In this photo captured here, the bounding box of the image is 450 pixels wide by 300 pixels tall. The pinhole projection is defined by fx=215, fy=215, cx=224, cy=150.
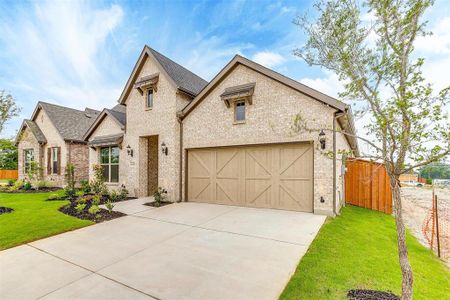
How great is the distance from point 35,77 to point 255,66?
16393 mm

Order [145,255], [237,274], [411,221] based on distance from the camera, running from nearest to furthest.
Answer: [237,274] → [145,255] → [411,221]

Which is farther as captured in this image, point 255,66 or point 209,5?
point 209,5

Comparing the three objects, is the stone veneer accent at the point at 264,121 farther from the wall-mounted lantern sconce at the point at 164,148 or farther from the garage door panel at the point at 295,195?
the wall-mounted lantern sconce at the point at 164,148

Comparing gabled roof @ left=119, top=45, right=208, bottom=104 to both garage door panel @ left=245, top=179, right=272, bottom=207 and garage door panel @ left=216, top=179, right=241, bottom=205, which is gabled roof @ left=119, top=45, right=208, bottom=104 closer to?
garage door panel @ left=216, top=179, right=241, bottom=205

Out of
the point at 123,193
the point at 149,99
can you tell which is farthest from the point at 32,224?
the point at 149,99

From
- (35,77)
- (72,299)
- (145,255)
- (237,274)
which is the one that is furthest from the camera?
(35,77)

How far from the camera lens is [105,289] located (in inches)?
130

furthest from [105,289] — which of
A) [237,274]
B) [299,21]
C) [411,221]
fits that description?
[411,221]

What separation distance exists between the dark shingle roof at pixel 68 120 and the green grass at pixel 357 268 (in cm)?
1898

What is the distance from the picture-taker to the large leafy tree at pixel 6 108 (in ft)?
30.5

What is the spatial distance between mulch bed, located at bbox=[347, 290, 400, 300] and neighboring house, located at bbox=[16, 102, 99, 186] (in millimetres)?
18776

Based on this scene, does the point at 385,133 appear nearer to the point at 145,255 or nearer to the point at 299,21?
the point at 299,21

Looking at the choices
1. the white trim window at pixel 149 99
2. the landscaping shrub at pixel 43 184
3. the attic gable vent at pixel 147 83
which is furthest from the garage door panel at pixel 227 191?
the landscaping shrub at pixel 43 184

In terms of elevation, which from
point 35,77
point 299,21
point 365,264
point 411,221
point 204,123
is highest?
point 35,77
